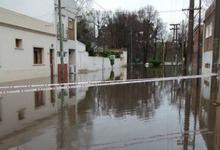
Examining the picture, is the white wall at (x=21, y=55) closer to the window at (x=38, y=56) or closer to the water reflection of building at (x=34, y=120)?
the window at (x=38, y=56)

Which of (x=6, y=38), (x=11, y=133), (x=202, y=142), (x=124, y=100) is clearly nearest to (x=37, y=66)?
(x=6, y=38)

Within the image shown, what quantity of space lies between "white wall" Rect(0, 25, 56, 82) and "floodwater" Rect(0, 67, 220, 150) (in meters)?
9.15

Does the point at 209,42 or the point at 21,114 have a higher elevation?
the point at 209,42

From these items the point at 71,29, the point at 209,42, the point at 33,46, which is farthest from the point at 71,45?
the point at 209,42

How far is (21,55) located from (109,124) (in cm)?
1726

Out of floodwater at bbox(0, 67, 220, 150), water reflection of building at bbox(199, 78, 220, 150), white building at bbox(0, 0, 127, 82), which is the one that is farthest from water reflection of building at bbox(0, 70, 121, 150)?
white building at bbox(0, 0, 127, 82)

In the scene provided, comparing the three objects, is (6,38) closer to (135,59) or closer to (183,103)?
(183,103)

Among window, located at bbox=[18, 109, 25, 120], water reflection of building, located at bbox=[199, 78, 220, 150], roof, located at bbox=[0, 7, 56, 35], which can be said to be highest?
roof, located at bbox=[0, 7, 56, 35]

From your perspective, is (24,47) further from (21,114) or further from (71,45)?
(21,114)

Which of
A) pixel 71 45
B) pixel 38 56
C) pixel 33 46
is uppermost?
pixel 71 45

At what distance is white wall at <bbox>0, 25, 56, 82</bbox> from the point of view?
861 inches

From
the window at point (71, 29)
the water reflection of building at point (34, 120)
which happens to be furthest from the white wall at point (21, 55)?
the water reflection of building at point (34, 120)

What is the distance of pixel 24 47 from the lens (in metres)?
24.9

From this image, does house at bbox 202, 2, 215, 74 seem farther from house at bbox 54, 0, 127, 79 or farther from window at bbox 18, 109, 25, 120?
window at bbox 18, 109, 25, 120
